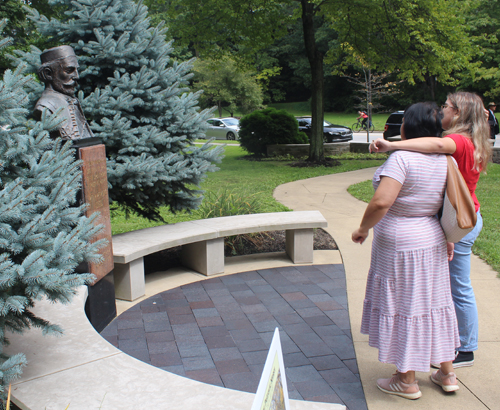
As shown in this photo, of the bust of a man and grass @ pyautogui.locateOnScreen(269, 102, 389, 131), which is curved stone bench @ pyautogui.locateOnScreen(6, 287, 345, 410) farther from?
grass @ pyautogui.locateOnScreen(269, 102, 389, 131)

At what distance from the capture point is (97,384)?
2.61 meters

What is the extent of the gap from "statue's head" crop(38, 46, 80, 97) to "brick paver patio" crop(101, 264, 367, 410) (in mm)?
2207

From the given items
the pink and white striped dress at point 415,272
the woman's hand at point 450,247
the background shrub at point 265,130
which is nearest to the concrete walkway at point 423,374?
the pink and white striped dress at point 415,272

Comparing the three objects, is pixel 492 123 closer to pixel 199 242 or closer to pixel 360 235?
pixel 199 242

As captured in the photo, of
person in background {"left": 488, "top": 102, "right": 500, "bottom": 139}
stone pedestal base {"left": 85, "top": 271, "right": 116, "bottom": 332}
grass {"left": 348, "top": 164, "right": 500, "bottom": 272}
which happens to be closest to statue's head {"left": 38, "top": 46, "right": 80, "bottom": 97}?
stone pedestal base {"left": 85, "top": 271, "right": 116, "bottom": 332}

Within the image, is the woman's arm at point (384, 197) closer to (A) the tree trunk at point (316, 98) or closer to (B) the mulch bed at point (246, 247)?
(B) the mulch bed at point (246, 247)

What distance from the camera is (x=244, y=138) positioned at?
18391 millimetres

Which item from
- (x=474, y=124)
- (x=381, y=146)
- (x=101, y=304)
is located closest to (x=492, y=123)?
(x=474, y=124)

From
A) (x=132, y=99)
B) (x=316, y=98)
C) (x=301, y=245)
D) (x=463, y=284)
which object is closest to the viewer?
(x=463, y=284)

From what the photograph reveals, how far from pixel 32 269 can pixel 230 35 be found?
15.0 meters

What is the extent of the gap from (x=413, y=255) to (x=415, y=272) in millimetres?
105

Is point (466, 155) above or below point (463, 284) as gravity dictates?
above

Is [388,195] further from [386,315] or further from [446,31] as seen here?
[446,31]

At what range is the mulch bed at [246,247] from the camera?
630 cm
